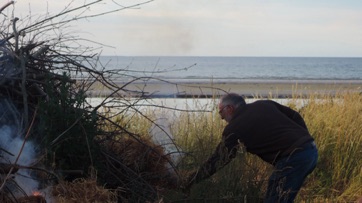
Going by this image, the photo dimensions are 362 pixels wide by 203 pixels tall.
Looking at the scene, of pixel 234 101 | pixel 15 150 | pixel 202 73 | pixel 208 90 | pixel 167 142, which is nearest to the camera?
pixel 15 150

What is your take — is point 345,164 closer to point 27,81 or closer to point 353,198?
point 353,198

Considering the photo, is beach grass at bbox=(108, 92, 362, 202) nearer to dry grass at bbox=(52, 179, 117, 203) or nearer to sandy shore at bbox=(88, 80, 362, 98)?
sandy shore at bbox=(88, 80, 362, 98)

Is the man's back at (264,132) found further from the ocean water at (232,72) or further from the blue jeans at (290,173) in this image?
the ocean water at (232,72)

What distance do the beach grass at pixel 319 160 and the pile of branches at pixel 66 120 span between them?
0.38 metres

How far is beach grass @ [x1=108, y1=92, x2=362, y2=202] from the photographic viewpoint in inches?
245

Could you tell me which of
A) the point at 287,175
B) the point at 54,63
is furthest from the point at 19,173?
the point at 287,175

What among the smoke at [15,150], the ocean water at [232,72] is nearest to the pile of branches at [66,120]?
the smoke at [15,150]

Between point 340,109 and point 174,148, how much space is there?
322 cm

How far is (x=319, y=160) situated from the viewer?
834 centimetres

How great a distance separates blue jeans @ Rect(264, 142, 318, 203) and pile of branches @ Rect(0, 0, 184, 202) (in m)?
1.13

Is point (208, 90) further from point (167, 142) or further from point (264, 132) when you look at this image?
point (264, 132)

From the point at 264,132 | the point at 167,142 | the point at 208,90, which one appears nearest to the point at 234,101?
the point at 264,132

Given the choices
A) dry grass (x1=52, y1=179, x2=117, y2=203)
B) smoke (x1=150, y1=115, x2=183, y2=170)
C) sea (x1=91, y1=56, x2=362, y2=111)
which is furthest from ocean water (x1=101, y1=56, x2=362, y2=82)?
dry grass (x1=52, y1=179, x2=117, y2=203)

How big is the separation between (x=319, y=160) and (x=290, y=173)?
2.23 metres
